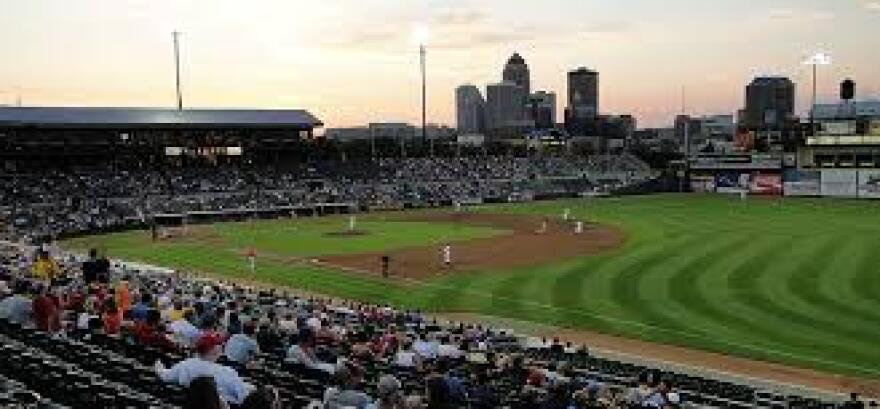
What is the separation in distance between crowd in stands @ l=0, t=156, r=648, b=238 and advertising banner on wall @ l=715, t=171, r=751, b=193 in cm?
1285

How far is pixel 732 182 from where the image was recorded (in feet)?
318

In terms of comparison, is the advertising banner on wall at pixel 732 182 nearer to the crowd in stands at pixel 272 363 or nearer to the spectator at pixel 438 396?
the crowd in stands at pixel 272 363

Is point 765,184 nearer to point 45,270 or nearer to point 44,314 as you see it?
point 45,270

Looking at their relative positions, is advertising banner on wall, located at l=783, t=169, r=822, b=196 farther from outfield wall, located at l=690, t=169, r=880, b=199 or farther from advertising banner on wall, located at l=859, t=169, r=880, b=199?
advertising banner on wall, located at l=859, t=169, r=880, b=199

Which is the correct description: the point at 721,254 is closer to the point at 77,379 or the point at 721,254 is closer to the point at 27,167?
the point at 77,379

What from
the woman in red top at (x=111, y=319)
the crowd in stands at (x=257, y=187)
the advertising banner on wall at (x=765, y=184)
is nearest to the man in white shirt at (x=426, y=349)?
the woman in red top at (x=111, y=319)

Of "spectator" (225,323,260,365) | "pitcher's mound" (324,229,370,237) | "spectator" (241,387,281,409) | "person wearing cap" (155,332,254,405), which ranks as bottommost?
"pitcher's mound" (324,229,370,237)

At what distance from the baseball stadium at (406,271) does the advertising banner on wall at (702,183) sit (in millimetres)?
221

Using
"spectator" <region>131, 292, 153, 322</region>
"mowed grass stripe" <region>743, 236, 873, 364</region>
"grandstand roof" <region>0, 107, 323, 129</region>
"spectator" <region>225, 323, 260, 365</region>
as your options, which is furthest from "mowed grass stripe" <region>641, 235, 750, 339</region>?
"grandstand roof" <region>0, 107, 323, 129</region>

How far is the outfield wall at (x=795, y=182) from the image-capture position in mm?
85188

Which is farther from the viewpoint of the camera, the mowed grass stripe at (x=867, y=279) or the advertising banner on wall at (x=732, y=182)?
the advertising banner on wall at (x=732, y=182)

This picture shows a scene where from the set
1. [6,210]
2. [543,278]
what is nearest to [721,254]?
[543,278]

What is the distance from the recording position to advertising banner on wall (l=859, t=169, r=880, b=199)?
8406cm

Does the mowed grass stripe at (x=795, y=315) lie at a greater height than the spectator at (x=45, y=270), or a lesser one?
lesser
